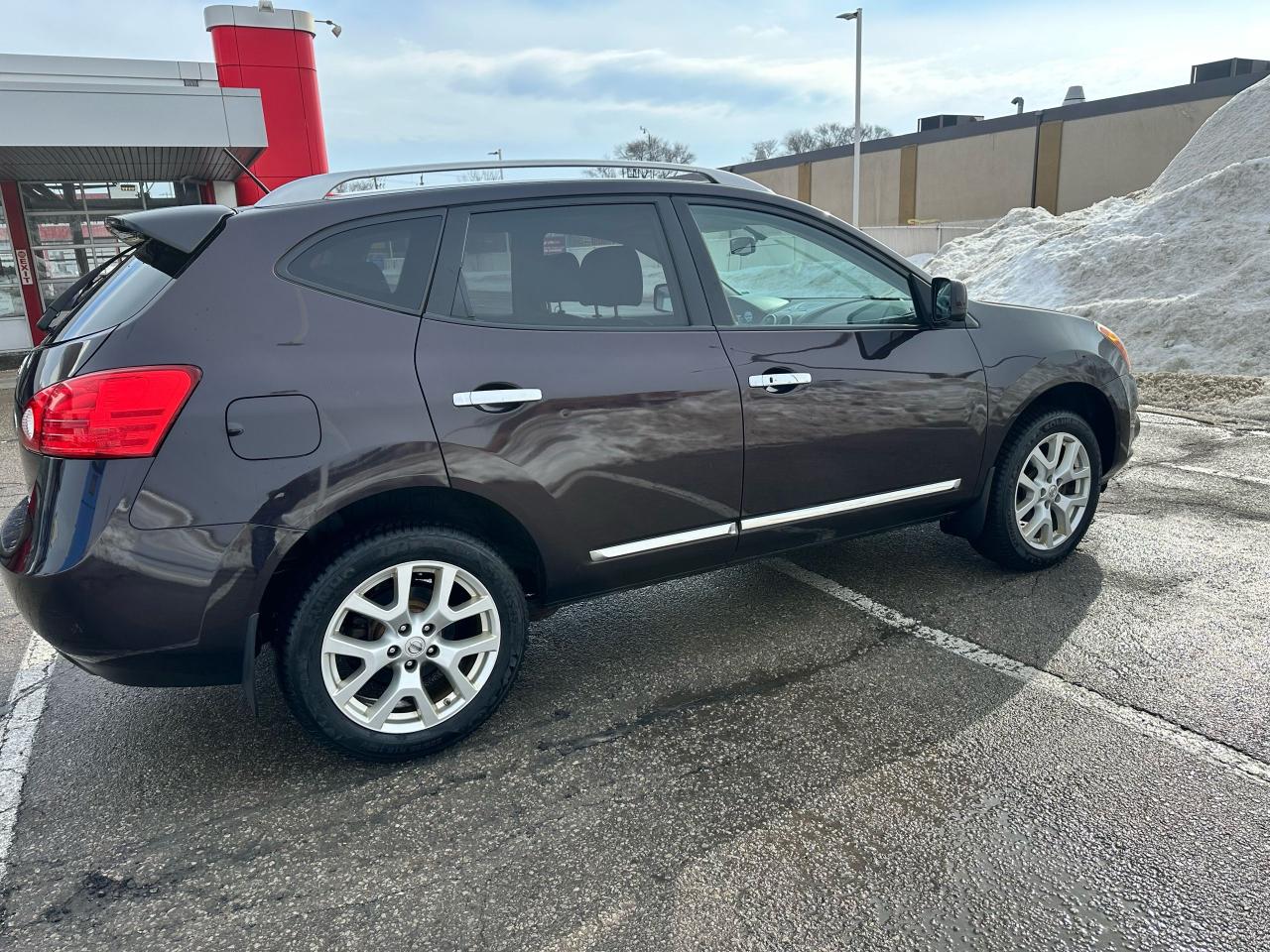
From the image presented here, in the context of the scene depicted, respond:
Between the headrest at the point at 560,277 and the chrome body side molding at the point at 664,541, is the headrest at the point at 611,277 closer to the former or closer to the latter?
A: the headrest at the point at 560,277

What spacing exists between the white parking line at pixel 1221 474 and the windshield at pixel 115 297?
6241mm

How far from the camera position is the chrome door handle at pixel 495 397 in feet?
9.30

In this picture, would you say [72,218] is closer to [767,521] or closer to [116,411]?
[116,411]

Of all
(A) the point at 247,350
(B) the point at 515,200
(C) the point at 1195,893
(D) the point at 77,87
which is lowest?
(C) the point at 1195,893

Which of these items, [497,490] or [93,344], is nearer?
[93,344]

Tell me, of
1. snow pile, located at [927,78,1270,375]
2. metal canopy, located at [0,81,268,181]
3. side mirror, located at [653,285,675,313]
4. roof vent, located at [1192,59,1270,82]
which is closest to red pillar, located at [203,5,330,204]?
metal canopy, located at [0,81,268,181]

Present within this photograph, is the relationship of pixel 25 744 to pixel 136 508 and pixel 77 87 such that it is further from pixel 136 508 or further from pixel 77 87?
pixel 77 87

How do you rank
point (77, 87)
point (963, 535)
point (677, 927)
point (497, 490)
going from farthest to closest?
point (77, 87) → point (963, 535) → point (497, 490) → point (677, 927)

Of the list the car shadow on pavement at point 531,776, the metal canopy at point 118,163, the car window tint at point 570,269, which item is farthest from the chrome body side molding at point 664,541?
the metal canopy at point 118,163

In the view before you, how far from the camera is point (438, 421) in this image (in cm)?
279

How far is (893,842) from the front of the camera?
97.7 inches

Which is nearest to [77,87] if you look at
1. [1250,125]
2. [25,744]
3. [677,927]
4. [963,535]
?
[25,744]

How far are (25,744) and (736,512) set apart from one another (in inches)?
105

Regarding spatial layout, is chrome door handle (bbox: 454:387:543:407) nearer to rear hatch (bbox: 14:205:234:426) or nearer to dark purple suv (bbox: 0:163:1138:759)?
dark purple suv (bbox: 0:163:1138:759)
